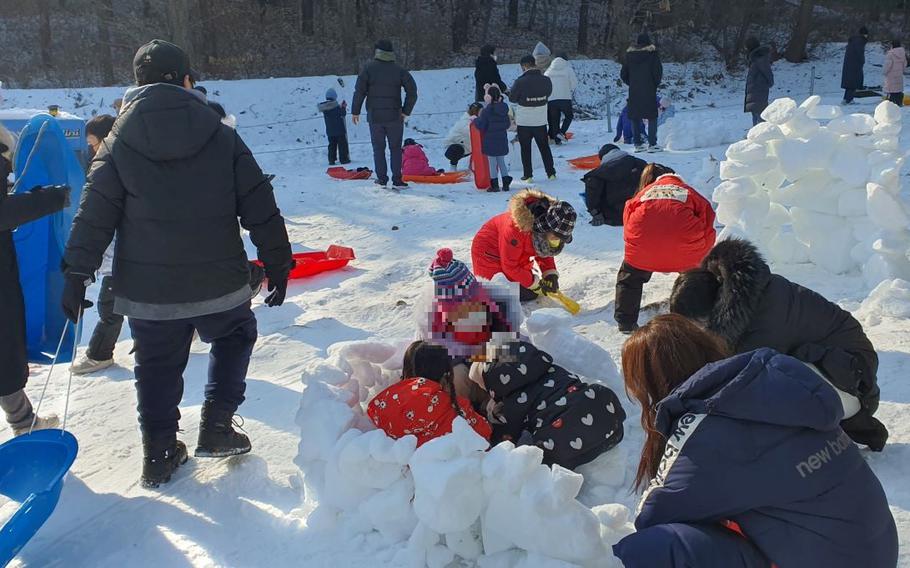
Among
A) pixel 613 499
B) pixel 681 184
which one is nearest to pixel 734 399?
pixel 613 499

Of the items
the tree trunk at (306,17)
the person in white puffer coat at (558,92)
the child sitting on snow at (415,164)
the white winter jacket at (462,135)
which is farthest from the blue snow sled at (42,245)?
the tree trunk at (306,17)

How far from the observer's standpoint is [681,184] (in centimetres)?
473

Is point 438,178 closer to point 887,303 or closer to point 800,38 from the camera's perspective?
point 887,303

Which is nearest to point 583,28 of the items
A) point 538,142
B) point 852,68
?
point 852,68

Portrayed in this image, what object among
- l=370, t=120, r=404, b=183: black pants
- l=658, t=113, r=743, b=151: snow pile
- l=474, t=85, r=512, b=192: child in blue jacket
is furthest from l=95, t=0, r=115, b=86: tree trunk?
l=658, t=113, r=743, b=151: snow pile

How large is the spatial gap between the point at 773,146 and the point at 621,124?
25.2 ft

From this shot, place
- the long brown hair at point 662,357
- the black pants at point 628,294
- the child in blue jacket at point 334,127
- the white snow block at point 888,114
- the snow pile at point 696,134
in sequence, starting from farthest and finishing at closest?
the child in blue jacket at point 334,127, the snow pile at point 696,134, the white snow block at point 888,114, the black pants at point 628,294, the long brown hair at point 662,357

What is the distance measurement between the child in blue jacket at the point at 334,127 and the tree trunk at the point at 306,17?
47.8 ft

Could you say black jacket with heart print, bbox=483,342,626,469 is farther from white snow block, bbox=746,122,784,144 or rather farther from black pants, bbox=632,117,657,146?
black pants, bbox=632,117,657,146

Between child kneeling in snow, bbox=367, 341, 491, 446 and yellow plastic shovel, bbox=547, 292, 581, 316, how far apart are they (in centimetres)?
219

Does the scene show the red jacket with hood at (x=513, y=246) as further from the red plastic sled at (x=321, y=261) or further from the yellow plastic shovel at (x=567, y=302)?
the red plastic sled at (x=321, y=261)

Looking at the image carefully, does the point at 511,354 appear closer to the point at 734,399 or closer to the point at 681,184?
the point at 734,399

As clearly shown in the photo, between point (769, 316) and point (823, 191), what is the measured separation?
9.40 feet

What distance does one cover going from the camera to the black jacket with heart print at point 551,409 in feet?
10.0
